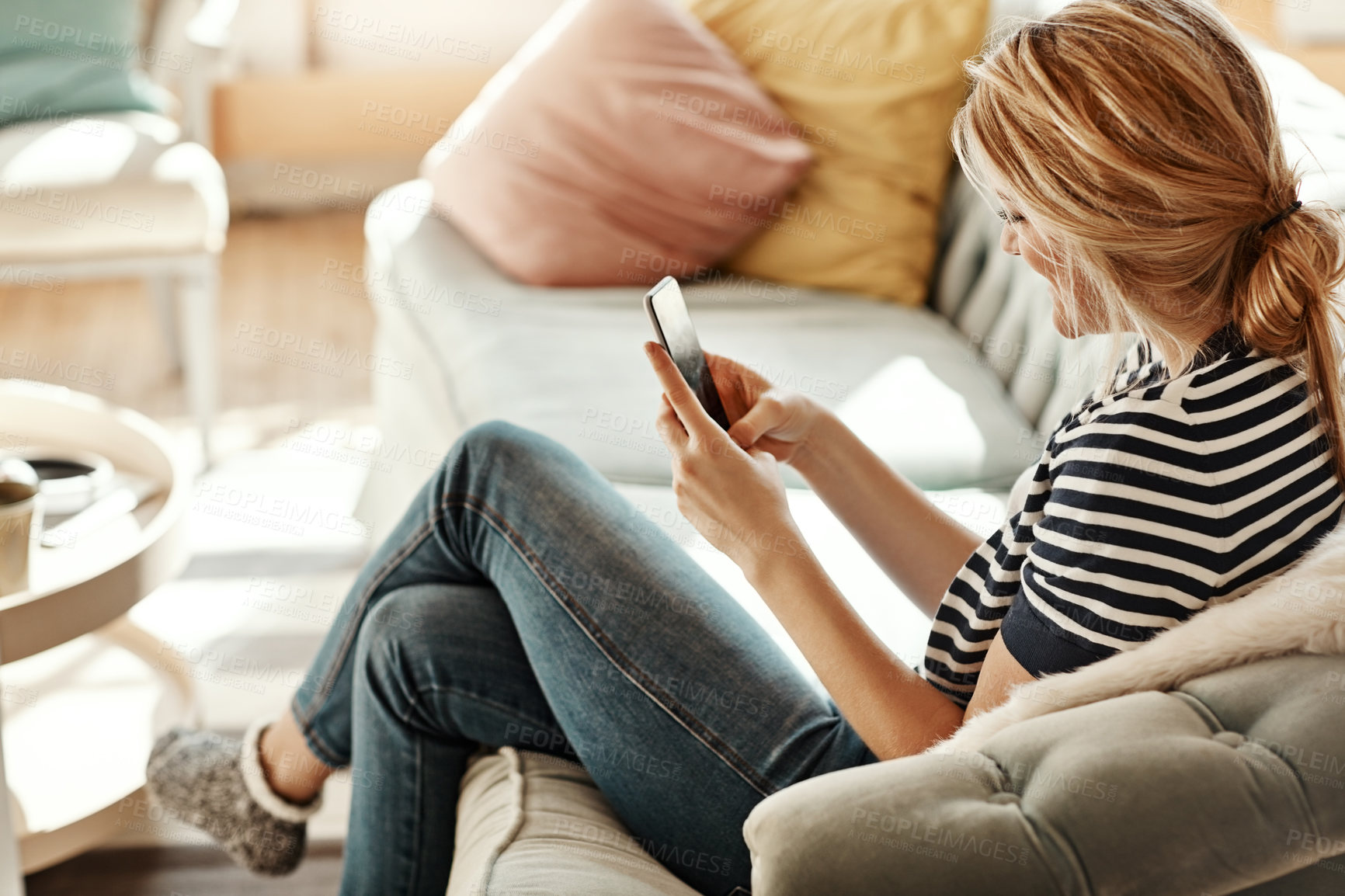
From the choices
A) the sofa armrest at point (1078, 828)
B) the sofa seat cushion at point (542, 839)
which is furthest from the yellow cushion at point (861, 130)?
the sofa armrest at point (1078, 828)

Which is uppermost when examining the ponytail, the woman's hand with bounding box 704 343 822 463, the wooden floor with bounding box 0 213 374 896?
the ponytail

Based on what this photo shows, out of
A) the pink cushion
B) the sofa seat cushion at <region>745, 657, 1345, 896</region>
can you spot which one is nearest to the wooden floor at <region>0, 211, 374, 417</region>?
the pink cushion

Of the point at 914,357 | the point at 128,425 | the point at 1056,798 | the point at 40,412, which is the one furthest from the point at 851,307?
the point at 1056,798

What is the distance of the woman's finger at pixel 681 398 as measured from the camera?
975mm

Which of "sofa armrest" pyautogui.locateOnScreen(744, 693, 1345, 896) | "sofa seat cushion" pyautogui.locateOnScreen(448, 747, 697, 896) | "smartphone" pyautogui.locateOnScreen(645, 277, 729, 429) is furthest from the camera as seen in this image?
"smartphone" pyautogui.locateOnScreen(645, 277, 729, 429)

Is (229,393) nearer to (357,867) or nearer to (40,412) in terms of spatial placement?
(40,412)

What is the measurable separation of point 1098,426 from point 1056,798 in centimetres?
27

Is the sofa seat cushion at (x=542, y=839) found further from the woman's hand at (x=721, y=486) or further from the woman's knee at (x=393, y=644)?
the woman's hand at (x=721, y=486)

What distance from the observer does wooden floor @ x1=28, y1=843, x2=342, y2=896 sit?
4.37ft

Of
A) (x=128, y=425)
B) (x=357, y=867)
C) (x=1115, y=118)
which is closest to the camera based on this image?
(x=1115, y=118)

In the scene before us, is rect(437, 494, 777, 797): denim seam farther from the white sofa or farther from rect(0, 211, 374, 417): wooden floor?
rect(0, 211, 374, 417): wooden floor

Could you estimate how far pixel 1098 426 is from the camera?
0.75m

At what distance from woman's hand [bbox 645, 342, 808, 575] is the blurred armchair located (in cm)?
139

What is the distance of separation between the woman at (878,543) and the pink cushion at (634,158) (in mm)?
717
